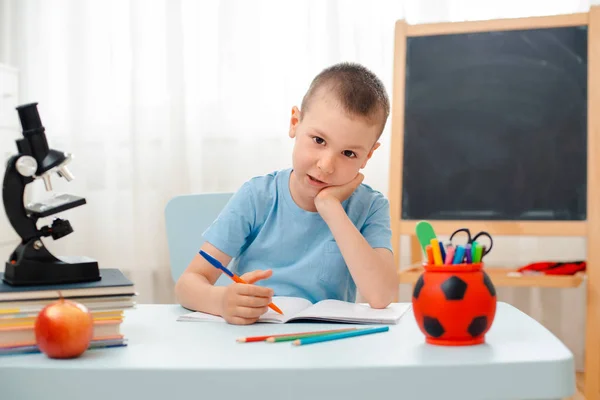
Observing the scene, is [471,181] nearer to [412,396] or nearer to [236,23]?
[236,23]

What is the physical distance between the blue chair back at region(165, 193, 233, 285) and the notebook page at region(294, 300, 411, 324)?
0.62 metres

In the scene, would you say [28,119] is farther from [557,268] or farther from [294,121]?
[557,268]

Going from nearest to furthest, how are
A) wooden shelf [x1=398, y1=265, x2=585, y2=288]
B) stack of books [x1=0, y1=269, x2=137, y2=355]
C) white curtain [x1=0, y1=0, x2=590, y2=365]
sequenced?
stack of books [x1=0, y1=269, x2=137, y2=355] < wooden shelf [x1=398, y1=265, x2=585, y2=288] < white curtain [x1=0, y1=0, x2=590, y2=365]

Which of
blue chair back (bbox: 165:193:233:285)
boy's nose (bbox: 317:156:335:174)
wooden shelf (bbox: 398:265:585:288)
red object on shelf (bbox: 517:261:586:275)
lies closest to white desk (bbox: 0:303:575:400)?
boy's nose (bbox: 317:156:335:174)

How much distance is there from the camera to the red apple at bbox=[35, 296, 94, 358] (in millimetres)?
737

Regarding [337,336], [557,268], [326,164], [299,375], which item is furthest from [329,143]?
[557,268]

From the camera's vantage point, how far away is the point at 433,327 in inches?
31.5

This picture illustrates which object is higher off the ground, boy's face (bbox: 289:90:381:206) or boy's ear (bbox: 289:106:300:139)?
boy's ear (bbox: 289:106:300:139)

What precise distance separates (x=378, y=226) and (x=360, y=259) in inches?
7.0

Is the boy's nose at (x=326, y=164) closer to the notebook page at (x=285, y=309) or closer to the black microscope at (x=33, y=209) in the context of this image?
the notebook page at (x=285, y=309)

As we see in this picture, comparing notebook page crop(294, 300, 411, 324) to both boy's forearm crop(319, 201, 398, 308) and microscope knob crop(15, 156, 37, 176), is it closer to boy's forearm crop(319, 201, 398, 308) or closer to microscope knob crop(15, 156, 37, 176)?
boy's forearm crop(319, 201, 398, 308)

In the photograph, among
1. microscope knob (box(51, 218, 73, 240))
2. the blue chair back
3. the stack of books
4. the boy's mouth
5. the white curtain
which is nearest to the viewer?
the stack of books

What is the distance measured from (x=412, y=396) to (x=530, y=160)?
73.9 inches

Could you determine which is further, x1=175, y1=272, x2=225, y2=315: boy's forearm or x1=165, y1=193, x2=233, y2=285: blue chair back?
x1=165, y1=193, x2=233, y2=285: blue chair back
